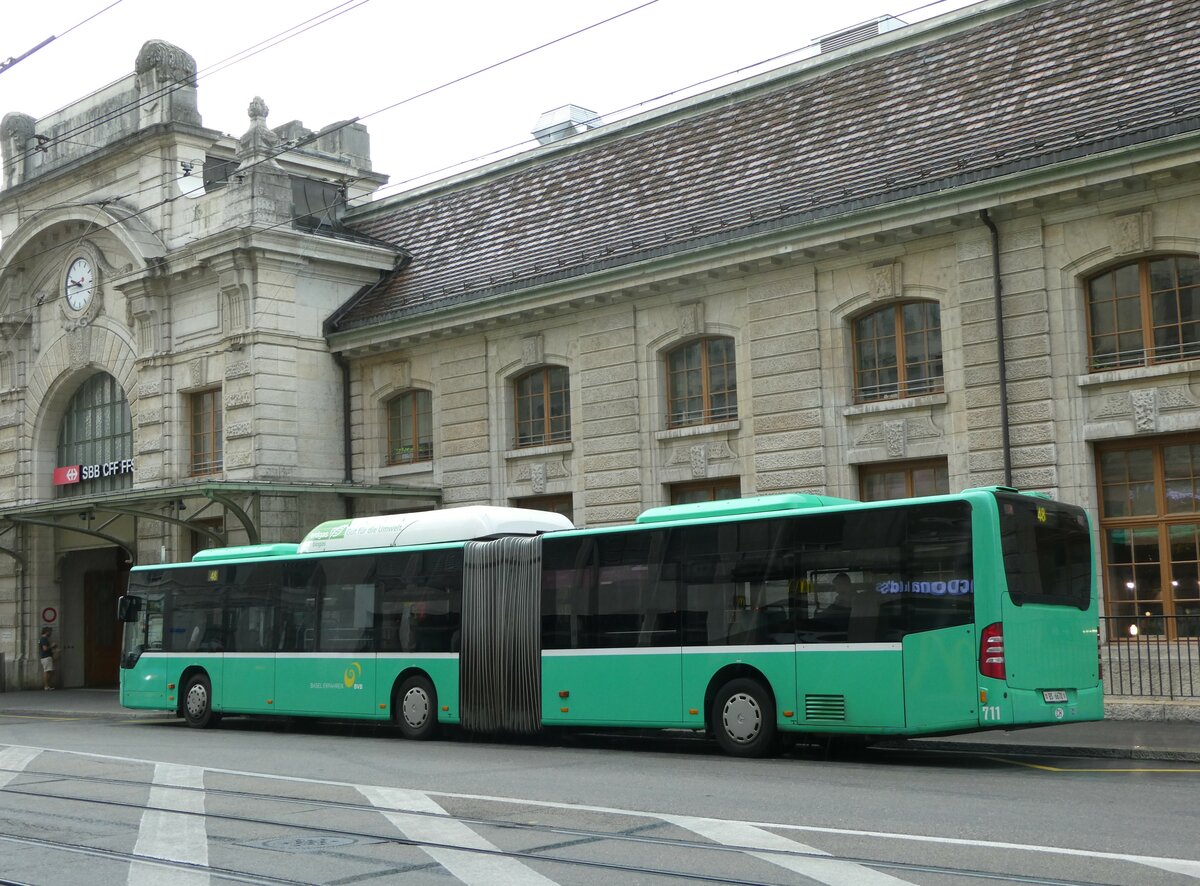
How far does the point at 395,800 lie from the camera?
41.1 feet

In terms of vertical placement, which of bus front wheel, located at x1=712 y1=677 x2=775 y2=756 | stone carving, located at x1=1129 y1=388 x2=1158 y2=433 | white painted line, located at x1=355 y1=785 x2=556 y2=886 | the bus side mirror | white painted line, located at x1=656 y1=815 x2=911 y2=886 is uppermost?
A: stone carving, located at x1=1129 y1=388 x2=1158 y2=433

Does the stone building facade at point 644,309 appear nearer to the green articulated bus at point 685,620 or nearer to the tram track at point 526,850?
the green articulated bus at point 685,620

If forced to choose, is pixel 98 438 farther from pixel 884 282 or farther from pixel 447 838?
pixel 447 838

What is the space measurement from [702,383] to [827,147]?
15.7ft

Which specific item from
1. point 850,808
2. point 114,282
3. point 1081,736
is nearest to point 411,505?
point 114,282

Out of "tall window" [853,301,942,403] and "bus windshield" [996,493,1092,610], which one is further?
"tall window" [853,301,942,403]

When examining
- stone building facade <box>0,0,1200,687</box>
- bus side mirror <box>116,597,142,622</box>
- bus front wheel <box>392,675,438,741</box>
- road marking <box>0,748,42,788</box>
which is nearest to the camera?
road marking <box>0,748,42,788</box>

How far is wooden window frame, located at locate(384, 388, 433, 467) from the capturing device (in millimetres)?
31016

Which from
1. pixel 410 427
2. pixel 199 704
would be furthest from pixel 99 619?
pixel 199 704

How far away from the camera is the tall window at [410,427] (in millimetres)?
31031

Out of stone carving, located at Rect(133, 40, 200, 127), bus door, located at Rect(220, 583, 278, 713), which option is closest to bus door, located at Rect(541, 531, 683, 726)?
bus door, located at Rect(220, 583, 278, 713)

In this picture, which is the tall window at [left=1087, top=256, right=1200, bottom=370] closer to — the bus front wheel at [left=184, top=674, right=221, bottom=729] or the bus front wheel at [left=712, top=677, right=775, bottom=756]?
the bus front wheel at [left=712, top=677, right=775, bottom=756]

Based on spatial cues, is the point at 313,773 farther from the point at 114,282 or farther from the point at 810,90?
the point at 114,282

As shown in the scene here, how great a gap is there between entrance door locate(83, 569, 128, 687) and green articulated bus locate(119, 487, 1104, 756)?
15.5 metres
